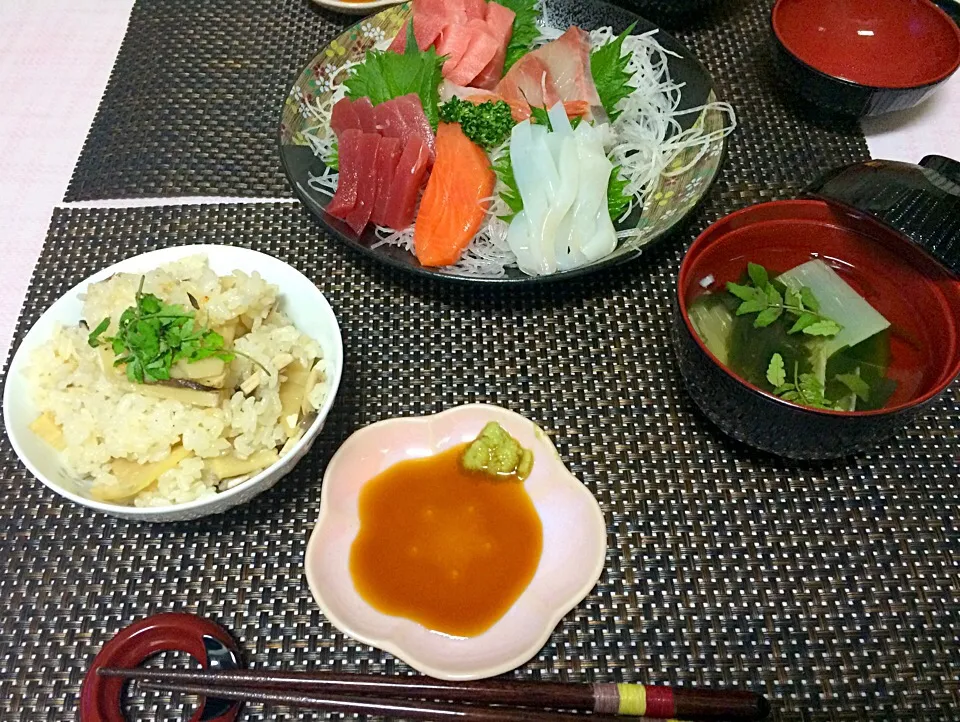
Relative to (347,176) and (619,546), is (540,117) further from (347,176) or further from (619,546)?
(619,546)

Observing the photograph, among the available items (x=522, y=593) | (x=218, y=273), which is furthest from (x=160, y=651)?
(x=218, y=273)

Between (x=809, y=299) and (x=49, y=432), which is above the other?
(x=809, y=299)

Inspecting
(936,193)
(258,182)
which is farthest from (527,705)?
(258,182)

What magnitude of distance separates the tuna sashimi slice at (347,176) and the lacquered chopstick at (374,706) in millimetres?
1058

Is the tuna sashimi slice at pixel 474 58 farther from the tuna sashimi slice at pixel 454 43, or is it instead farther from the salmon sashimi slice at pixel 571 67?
the salmon sashimi slice at pixel 571 67

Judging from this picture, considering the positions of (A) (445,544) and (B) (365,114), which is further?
(B) (365,114)

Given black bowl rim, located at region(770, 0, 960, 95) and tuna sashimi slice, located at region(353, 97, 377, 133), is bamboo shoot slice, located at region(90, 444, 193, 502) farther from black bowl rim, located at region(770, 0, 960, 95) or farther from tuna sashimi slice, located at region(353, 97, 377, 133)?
black bowl rim, located at region(770, 0, 960, 95)

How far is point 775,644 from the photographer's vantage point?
1.27m

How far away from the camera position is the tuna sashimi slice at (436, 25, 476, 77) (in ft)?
6.54

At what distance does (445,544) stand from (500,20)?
157 centimetres

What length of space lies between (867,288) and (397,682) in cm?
126

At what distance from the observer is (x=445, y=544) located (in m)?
1.34

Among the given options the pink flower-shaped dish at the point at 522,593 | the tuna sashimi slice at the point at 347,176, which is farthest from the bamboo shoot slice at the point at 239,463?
the tuna sashimi slice at the point at 347,176

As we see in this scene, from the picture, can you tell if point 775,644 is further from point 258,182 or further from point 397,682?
point 258,182
